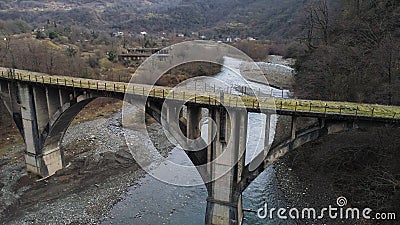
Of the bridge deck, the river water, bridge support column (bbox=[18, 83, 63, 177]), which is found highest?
the bridge deck

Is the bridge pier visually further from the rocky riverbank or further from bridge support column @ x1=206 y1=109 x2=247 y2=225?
bridge support column @ x1=206 y1=109 x2=247 y2=225

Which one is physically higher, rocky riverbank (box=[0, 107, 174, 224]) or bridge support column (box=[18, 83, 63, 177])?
bridge support column (box=[18, 83, 63, 177])

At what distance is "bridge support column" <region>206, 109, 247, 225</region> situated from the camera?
62.5 feet

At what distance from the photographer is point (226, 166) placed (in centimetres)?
1970

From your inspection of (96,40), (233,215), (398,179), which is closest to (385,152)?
(398,179)

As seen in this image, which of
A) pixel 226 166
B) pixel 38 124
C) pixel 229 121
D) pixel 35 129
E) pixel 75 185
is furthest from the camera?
pixel 35 129

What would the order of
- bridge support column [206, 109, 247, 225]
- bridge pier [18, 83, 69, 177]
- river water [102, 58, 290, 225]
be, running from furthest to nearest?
bridge pier [18, 83, 69, 177] < river water [102, 58, 290, 225] < bridge support column [206, 109, 247, 225]

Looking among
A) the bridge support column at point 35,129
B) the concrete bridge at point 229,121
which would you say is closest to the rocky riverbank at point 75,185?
the bridge support column at point 35,129

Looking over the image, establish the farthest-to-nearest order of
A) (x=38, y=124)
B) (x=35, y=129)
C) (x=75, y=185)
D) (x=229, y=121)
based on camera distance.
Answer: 1. (x=35, y=129)
2. (x=75, y=185)
3. (x=38, y=124)
4. (x=229, y=121)

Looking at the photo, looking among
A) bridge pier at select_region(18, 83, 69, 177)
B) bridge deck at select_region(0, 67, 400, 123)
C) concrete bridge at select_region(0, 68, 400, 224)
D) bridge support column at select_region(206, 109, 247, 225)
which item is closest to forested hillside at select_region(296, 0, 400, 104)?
bridge deck at select_region(0, 67, 400, 123)

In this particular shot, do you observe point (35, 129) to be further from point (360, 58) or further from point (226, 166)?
point (360, 58)

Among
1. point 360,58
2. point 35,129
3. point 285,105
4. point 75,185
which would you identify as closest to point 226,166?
point 285,105

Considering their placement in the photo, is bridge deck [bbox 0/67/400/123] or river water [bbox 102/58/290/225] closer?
bridge deck [bbox 0/67/400/123]

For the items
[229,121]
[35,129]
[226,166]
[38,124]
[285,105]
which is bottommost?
[35,129]
